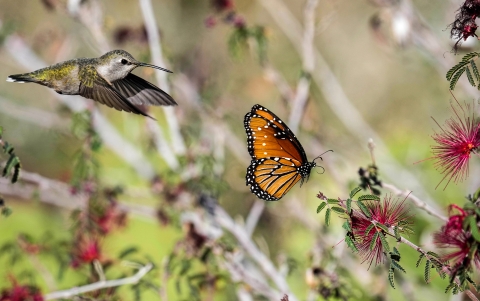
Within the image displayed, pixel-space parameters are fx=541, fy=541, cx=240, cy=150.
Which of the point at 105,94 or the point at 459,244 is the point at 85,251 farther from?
the point at 459,244

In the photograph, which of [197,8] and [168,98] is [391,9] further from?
[197,8]

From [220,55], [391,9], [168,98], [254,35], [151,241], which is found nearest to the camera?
[168,98]

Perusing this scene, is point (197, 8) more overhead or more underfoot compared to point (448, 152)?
more overhead

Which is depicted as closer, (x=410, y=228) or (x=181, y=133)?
(x=410, y=228)

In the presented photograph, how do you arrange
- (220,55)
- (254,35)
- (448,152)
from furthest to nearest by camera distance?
(220,55) < (254,35) < (448,152)

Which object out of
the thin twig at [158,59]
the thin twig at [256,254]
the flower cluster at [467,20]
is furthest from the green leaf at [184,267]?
the flower cluster at [467,20]

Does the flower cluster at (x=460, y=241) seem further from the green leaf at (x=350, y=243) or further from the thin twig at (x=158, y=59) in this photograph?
the thin twig at (x=158, y=59)

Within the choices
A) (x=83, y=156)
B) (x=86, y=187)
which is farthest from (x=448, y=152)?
(x=86, y=187)

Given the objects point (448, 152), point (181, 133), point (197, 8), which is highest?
point (197, 8)
